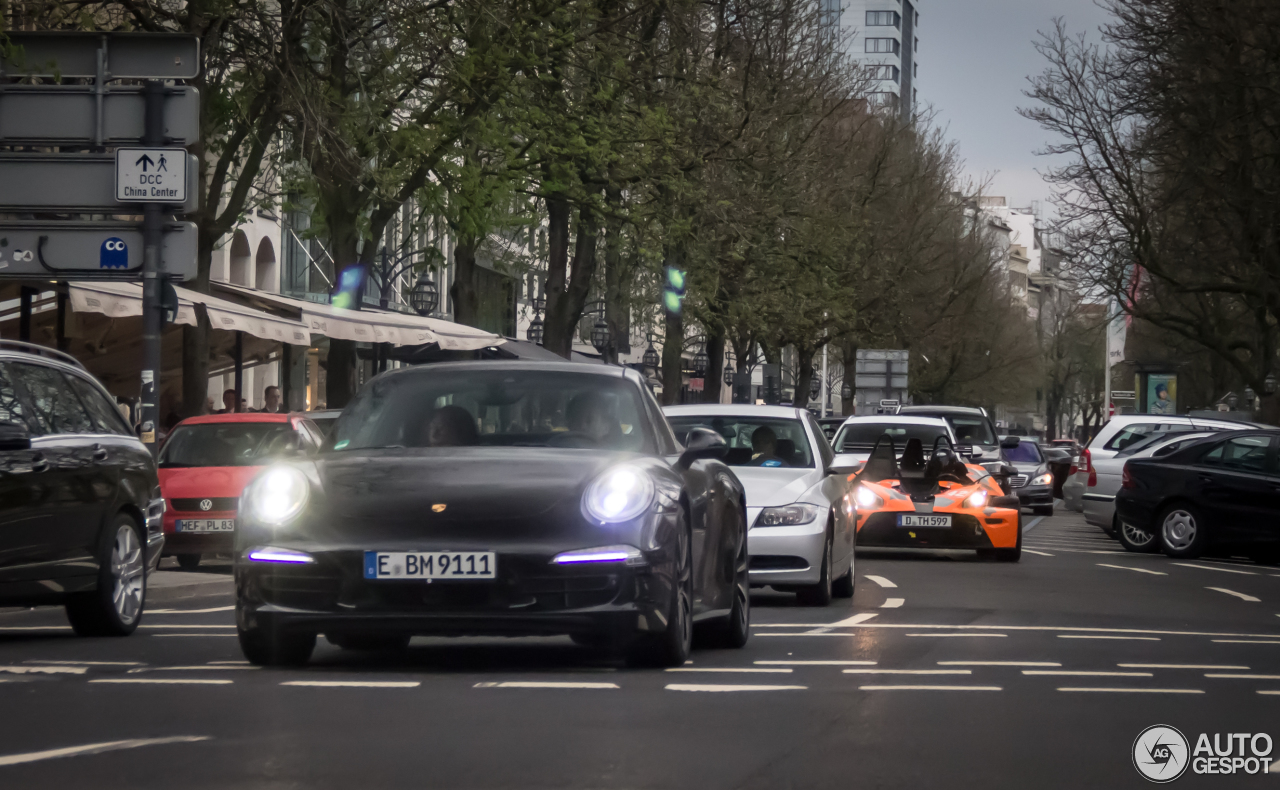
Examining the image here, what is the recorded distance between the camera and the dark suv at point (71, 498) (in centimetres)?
1111

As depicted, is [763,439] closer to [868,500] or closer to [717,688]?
[868,500]

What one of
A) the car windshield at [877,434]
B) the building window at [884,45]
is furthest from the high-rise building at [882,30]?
the car windshield at [877,434]

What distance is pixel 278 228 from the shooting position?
4969cm

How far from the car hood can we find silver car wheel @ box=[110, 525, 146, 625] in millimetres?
7586

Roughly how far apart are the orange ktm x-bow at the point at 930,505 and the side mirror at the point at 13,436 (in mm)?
12258

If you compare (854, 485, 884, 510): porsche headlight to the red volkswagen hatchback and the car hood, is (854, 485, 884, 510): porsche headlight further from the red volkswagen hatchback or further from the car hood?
the car hood

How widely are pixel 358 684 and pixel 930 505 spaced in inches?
550

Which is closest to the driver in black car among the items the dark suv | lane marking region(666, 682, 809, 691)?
the dark suv

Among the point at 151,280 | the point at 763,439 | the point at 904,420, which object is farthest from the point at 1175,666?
the point at 904,420

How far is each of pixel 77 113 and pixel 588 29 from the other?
12.1 m

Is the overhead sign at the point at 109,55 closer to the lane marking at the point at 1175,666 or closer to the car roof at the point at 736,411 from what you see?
the car roof at the point at 736,411

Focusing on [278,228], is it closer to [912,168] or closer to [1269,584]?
[912,168]

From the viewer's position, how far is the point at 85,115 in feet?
59.4

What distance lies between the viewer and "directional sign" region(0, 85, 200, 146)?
58.6ft
